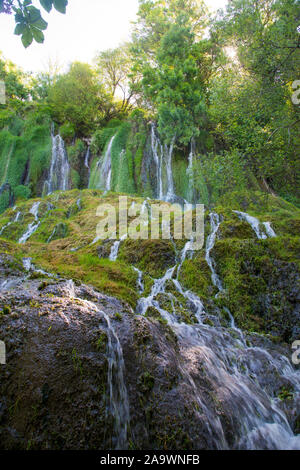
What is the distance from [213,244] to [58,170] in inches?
539

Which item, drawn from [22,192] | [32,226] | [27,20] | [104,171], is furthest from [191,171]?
[27,20]

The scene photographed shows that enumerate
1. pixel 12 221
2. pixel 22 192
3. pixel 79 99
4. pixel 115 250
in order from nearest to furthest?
pixel 115 250 → pixel 12 221 → pixel 22 192 → pixel 79 99

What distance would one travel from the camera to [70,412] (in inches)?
79.4

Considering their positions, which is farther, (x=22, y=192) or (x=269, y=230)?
(x=22, y=192)

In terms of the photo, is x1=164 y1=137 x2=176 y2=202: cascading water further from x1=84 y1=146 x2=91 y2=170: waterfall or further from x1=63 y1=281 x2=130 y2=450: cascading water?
x1=63 y1=281 x2=130 y2=450: cascading water

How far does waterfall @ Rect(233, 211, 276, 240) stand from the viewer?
6.38 meters

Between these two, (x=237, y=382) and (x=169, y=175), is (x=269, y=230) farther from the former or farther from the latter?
(x=169, y=175)

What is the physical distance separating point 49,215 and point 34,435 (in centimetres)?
864

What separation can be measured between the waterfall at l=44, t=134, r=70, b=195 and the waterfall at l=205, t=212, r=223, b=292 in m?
11.9

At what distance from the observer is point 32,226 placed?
9.09m

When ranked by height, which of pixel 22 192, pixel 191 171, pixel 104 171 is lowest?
pixel 22 192

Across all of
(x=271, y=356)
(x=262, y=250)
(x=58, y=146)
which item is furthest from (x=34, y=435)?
(x=58, y=146)

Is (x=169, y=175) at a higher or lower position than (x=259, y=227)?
higher

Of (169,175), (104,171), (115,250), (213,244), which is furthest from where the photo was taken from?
(104,171)
